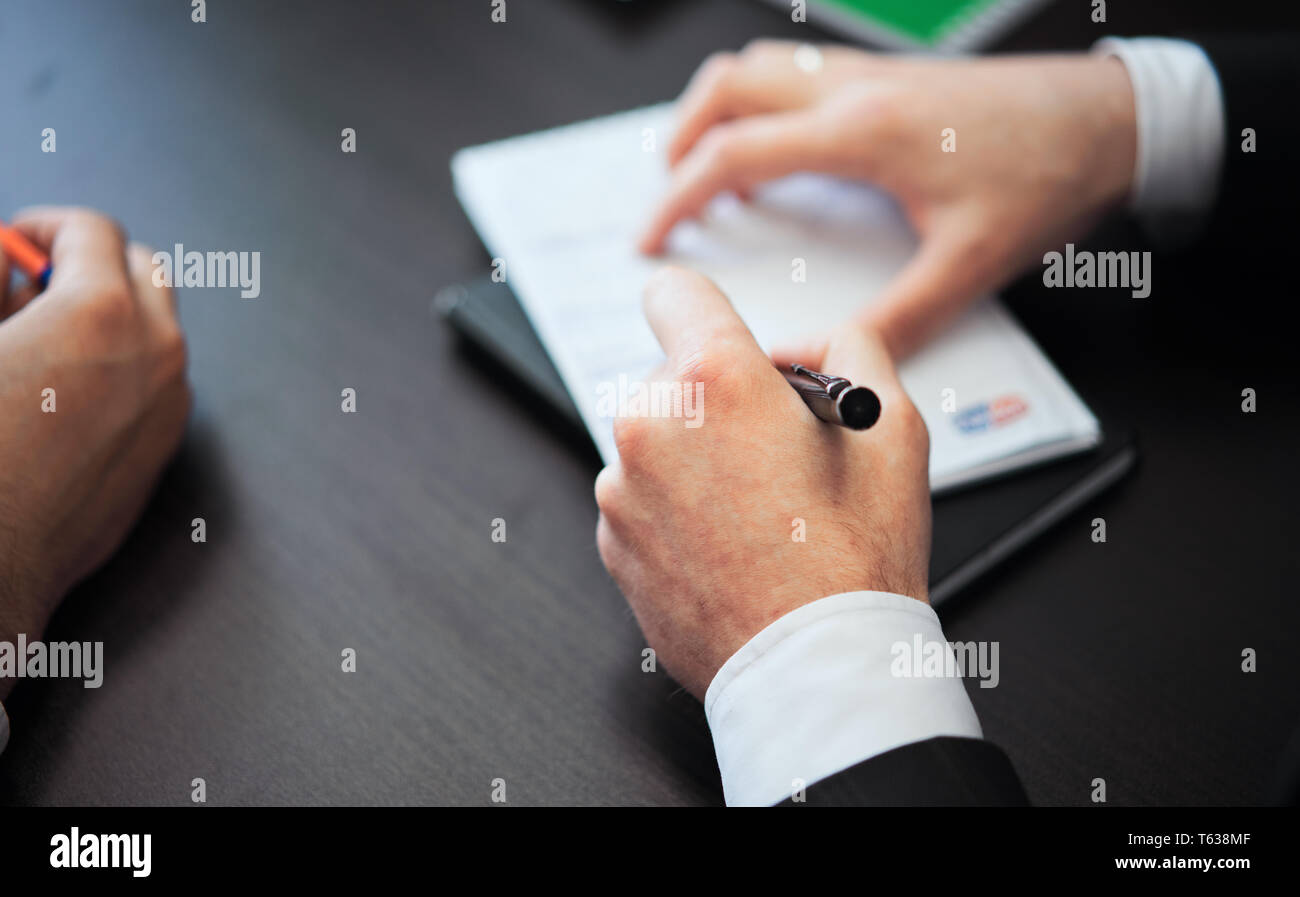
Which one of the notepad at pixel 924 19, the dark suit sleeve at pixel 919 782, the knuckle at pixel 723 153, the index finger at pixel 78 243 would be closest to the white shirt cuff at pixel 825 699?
the dark suit sleeve at pixel 919 782

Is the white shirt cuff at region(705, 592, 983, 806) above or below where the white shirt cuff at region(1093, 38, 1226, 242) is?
below

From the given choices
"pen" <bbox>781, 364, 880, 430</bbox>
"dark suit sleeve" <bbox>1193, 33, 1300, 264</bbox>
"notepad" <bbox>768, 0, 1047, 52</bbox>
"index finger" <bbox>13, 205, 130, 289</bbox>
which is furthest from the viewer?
"notepad" <bbox>768, 0, 1047, 52</bbox>

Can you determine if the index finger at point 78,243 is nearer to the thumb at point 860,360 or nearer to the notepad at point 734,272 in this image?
the notepad at point 734,272

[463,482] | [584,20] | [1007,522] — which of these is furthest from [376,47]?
[1007,522]

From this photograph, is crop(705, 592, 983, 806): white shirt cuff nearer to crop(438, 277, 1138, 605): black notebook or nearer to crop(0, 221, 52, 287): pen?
crop(438, 277, 1138, 605): black notebook

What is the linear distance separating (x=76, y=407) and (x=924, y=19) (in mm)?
895

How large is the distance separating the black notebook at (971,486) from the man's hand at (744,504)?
75 mm

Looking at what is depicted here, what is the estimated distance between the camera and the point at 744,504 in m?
0.55

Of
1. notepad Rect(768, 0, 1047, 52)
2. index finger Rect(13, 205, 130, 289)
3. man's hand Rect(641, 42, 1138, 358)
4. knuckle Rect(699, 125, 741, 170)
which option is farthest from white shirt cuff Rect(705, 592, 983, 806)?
→ notepad Rect(768, 0, 1047, 52)

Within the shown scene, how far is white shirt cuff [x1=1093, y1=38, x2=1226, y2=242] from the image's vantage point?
31.6 inches

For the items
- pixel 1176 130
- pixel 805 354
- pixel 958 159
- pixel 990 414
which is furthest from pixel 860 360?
pixel 1176 130

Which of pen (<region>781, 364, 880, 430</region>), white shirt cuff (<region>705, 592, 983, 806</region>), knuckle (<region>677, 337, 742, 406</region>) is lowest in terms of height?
white shirt cuff (<region>705, 592, 983, 806</region>)
